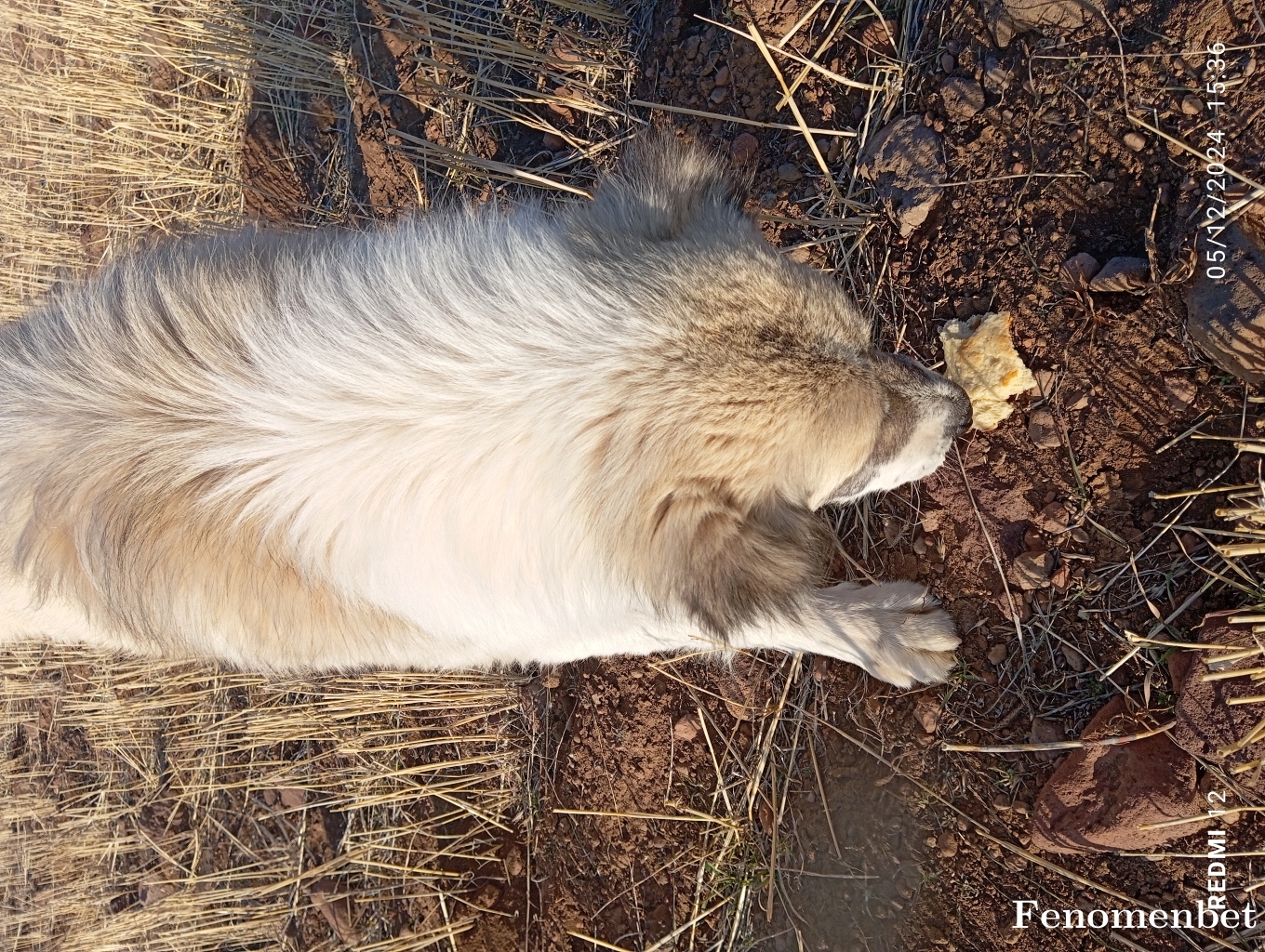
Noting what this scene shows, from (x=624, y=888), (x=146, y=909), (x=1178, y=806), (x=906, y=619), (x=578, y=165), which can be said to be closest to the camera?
(x=1178, y=806)

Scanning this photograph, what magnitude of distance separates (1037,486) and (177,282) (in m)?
2.96

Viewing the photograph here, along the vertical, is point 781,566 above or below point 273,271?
below

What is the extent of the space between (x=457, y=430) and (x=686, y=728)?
2121mm

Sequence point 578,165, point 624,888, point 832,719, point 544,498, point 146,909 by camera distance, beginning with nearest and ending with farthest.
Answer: point 544,498, point 832,719, point 624,888, point 578,165, point 146,909

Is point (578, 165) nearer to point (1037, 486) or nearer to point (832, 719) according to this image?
point (1037, 486)

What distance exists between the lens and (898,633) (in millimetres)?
2877

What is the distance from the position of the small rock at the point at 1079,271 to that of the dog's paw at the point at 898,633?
1231 mm

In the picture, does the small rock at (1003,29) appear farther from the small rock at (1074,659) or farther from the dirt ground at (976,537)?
the small rock at (1074,659)

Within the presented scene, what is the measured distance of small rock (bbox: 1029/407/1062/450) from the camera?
266 cm

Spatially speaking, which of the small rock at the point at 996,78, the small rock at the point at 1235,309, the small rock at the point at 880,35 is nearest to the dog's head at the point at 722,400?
the small rock at the point at 1235,309

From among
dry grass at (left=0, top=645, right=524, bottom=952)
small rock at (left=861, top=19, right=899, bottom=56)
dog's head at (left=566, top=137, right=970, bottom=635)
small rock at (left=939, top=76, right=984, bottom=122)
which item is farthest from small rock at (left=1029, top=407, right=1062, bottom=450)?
dry grass at (left=0, top=645, right=524, bottom=952)

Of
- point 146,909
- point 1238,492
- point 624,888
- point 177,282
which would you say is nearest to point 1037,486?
point 1238,492

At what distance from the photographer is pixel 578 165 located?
13.2 feet

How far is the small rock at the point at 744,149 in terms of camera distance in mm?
3553
